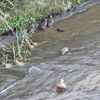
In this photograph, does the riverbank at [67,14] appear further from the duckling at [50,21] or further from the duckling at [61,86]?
the duckling at [61,86]

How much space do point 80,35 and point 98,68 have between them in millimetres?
1955

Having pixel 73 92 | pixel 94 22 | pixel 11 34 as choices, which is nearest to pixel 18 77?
pixel 73 92

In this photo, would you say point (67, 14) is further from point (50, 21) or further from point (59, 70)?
point (59, 70)

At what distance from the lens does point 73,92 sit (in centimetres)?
541

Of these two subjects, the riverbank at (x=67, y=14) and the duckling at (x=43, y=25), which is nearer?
the riverbank at (x=67, y=14)

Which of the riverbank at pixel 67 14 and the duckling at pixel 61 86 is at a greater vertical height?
the riverbank at pixel 67 14

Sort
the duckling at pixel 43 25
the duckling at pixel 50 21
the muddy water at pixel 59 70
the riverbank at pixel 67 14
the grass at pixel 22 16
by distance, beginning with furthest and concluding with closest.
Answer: the duckling at pixel 50 21, the duckling at pixel 43 25, the riverbank at pixel 67 14, the grass at pixel 22 16, the muddy water at pixel 59 70

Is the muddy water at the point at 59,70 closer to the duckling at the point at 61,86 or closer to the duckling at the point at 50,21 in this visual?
the duckling at the point at 61,86

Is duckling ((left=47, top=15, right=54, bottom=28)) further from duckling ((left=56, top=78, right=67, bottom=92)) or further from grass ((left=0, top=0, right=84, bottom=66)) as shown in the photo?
duckling ((left=56, top=78, right=67, bottom=92))

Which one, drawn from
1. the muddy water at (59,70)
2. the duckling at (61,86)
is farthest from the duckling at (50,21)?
the duckling at (61,86)

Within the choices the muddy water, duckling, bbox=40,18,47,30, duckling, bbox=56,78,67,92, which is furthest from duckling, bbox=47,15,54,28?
duckling, bbox=56,78,67,92

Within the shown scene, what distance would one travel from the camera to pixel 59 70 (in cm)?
626

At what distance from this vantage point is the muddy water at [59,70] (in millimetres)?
5477

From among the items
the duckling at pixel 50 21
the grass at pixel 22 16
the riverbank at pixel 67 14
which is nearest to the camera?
the grass at pixel 22 16
